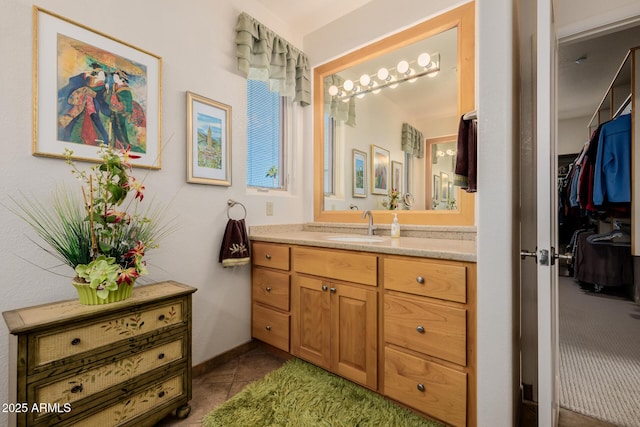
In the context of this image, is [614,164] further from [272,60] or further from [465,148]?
[272,60]

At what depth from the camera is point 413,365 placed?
1390 mm

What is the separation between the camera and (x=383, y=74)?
2.30 meters

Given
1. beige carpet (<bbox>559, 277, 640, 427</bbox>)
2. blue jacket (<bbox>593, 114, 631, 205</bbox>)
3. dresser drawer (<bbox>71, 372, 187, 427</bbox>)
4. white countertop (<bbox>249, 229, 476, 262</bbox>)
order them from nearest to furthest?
dresser drawer (<bbox>71, 372, 187, 427</bbox>), white countertop (<bbox>249, 229, 476, 262</bbox>), beige carpet (<bbox>559, 277, 640, 427</bbox>), blue jacket (<bbox>593, 114, 631, 205</bbox>)

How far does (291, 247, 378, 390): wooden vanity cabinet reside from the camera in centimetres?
156

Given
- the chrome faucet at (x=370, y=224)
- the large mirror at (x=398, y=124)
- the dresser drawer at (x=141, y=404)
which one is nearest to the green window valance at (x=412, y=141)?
the large mirror at (x=398, y=124)

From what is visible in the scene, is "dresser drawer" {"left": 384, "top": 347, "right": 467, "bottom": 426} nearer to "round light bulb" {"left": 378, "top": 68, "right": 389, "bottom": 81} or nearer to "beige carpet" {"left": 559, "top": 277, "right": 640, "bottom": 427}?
"beige carpet" {"left": 559, "top": 277, "right": 640, "bottom": 427}

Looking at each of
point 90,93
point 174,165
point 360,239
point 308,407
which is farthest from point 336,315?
point 90,93

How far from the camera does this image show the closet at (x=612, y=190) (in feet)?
7.92

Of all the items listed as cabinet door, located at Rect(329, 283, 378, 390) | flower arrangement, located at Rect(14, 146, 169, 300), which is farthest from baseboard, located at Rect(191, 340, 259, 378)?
flower arrangement, located at Rect(14, 146, 169, 300)

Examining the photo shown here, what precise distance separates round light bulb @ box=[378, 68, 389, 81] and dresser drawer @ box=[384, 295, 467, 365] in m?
1.75

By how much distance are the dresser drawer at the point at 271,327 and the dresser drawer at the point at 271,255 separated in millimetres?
339

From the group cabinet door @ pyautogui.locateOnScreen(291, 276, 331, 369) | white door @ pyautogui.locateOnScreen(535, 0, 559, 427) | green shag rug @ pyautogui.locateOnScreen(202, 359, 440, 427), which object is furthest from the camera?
cabinet door @ pyautogui.locateOnScreen(291, 276, 331, 369)

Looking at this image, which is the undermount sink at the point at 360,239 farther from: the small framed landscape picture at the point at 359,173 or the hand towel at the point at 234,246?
the hand towel at the point at 234,246

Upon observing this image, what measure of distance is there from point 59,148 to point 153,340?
3.28 feet
